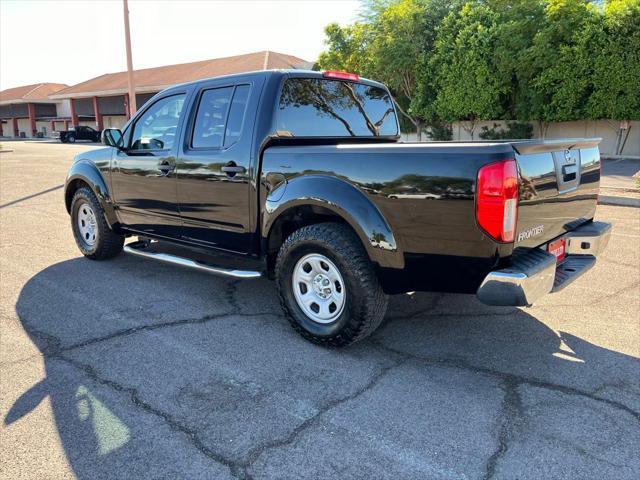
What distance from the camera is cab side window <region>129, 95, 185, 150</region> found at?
4.83 m

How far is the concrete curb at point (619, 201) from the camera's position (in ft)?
31.6

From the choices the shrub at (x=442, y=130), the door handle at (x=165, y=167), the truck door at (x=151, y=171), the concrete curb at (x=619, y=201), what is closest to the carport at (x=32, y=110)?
the shrub at (x=442, y=130)

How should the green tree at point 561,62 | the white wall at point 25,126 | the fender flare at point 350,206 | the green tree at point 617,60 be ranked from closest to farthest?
the fender flare at point 350,206, the green tree at point 617,60, the green tree at point 561,62, the white wall at point 25,126

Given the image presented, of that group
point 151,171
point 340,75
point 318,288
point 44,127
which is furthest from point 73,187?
point 44,127

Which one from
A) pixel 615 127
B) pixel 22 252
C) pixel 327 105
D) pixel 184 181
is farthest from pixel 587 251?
pixel 615 127

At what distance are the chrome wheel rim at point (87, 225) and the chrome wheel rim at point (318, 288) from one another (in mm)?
3191

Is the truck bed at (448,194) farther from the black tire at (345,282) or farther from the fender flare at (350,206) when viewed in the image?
the black tire at (345,282)

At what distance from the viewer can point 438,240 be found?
308 cm

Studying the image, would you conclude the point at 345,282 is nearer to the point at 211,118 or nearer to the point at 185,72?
the point at 211,118

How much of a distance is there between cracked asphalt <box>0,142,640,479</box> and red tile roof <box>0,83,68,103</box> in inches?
2549

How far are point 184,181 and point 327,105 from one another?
56.2 inches

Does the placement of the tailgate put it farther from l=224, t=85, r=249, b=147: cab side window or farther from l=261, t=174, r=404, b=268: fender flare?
l=224, t=85, r=249, b=147: cab side window

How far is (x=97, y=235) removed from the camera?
5863mm

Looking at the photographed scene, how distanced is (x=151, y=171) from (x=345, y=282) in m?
2.51
